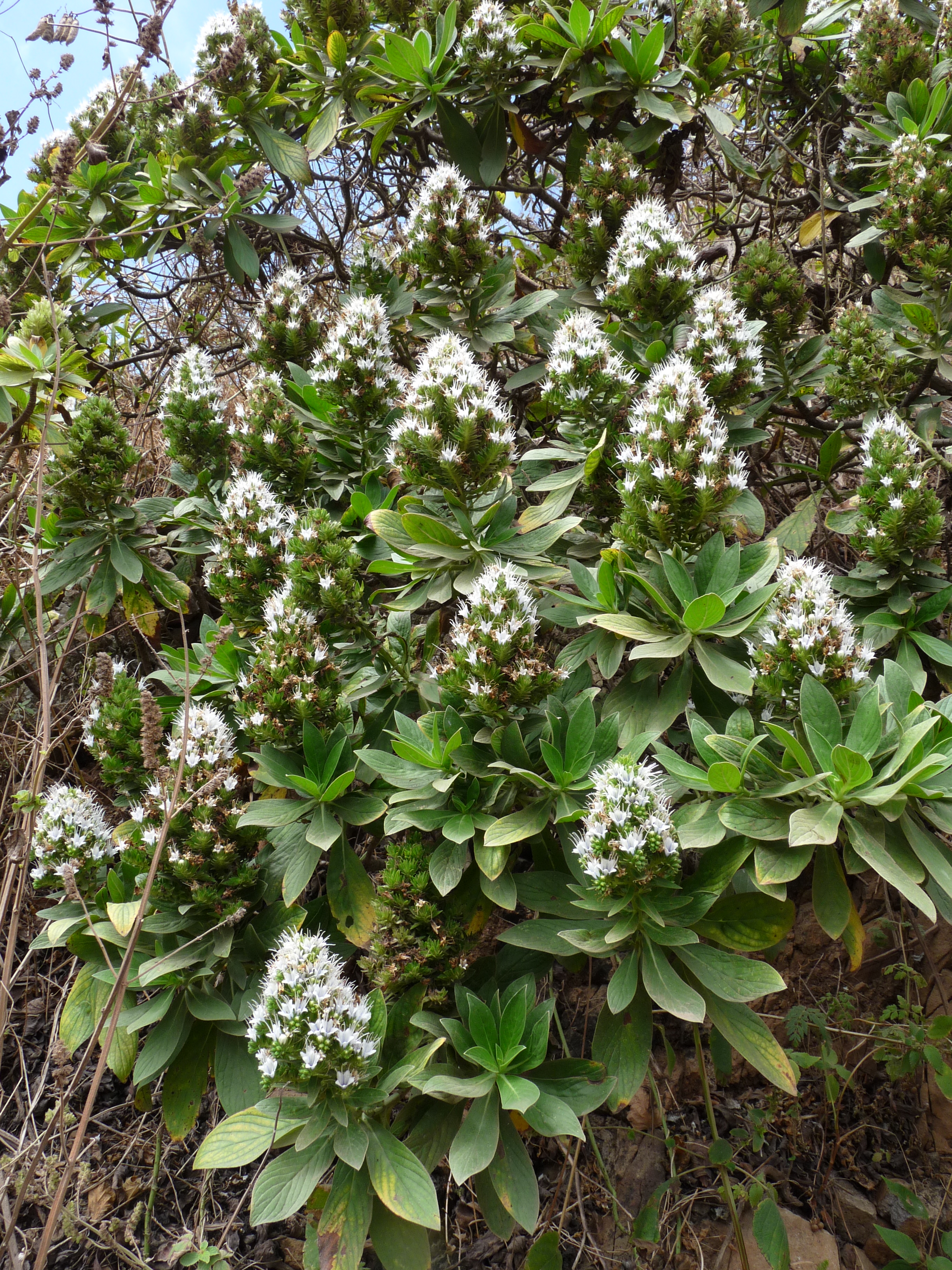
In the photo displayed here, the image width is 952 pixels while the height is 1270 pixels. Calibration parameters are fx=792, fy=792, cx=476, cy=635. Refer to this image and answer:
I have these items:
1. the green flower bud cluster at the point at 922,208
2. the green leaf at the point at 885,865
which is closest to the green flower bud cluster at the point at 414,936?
the green leaf at the point at 885,865

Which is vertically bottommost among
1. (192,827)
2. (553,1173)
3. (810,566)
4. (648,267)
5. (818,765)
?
(553,1173)

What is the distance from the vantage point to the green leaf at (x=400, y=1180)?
4.99 feet

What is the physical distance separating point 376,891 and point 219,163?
10.7ft

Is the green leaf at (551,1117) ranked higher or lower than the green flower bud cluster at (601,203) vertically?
lower

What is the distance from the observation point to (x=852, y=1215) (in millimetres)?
2514

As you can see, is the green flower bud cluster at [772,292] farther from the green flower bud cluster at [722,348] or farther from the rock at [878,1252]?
the rock at [878,1252]

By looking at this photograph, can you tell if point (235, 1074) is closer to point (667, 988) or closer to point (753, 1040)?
point (667, 988)

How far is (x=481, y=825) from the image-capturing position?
1.86 meters

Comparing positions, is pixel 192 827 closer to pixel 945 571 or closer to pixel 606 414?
pixel 606 414

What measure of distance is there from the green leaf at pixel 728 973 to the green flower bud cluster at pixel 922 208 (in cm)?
238

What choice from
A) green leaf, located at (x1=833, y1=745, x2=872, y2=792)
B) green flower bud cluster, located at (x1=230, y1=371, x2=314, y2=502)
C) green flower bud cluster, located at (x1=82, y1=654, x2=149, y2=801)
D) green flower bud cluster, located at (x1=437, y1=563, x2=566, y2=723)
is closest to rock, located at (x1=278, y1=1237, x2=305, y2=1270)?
green flower bud cluster, located at (x1=82, y1=654, x2=149, y2=801)

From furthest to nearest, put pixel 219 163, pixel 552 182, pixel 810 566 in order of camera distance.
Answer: pixel 552 182, pixel 219 163, pixel 810 566

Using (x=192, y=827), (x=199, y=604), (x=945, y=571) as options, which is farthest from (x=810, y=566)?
(x=199, y=604)

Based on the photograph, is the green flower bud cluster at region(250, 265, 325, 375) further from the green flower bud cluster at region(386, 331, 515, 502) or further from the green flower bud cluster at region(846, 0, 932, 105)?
the green flower bud cluster at region(846, 0, 932, 105)
